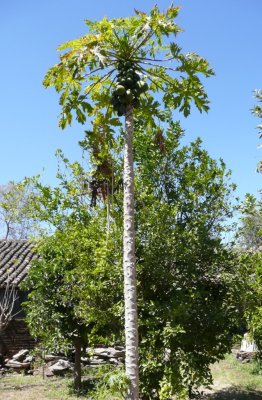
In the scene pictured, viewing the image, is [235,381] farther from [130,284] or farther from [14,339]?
[130,284]

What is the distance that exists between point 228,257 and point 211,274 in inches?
21.6

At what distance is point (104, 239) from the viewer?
8664 mm

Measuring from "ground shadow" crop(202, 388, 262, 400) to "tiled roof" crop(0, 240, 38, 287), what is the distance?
7987 mm

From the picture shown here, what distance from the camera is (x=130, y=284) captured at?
6453 millimetres

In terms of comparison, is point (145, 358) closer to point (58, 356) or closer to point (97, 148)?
point (97, 148)

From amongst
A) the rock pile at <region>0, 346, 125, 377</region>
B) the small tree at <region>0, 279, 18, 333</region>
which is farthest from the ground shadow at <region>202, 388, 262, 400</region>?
the small tree at <region>0, 279, 18, 333</region>

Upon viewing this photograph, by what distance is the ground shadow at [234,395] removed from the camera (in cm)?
1139

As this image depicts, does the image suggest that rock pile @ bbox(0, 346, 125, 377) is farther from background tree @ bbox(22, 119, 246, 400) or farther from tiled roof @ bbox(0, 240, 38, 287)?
background tree @ bbox(22, 119, 246, 400)

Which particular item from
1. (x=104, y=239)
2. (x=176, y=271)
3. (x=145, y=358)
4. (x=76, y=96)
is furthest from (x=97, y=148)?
(x=145, y=358)

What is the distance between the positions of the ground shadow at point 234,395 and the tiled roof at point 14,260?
26.2ft

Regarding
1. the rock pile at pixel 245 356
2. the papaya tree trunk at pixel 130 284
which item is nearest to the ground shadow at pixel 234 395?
the rock pile at pixel 245 356

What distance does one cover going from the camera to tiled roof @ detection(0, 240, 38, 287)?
1631cm

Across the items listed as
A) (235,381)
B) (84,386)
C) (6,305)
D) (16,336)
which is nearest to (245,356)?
(235,381)

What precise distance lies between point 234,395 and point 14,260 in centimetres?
1003
